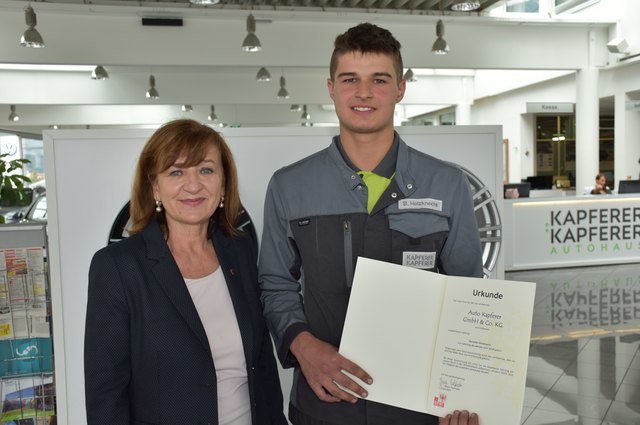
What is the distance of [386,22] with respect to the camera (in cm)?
1141

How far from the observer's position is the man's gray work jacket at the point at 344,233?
1.57 meters

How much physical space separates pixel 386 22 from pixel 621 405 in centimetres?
922

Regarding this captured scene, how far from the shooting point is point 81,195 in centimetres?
235

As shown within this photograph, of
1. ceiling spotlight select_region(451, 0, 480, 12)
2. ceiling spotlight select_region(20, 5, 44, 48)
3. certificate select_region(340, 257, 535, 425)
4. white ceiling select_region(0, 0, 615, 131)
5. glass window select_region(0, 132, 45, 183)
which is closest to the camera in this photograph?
certificate select_region(340, 257, 535, 425)

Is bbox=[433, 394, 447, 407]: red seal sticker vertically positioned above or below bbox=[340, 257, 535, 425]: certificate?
below

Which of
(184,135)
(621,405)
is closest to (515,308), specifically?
(184,135)

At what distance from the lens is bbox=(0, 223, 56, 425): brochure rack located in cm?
226

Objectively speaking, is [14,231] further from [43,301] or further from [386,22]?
[386,22]

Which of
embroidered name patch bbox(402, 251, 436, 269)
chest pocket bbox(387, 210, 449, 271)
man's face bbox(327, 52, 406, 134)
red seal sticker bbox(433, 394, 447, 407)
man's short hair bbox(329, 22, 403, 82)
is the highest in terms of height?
man's short hair bbox(329, 22, 403, 82)

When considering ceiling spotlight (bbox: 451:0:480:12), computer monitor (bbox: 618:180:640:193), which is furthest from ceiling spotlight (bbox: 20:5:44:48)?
computer monitor (bbox: 618:180:640:193)

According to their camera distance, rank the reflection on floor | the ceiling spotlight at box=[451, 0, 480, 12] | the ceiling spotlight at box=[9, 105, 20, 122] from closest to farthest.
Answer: the reflection on floor < the ceiling spotlight at box=[451, 0, 480, 12] < the ceiling spotlight at box=[9, 105, 20, 122]

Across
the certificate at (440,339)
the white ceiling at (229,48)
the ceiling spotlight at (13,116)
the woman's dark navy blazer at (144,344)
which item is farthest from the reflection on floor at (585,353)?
the ceiling spotlight at (13,116)

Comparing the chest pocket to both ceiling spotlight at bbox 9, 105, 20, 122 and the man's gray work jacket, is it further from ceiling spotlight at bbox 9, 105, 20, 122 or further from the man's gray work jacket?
ceiling spotlight at bbox 9, 105, 20, 122

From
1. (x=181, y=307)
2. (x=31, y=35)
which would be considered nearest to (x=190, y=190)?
(x=181, y=307)
